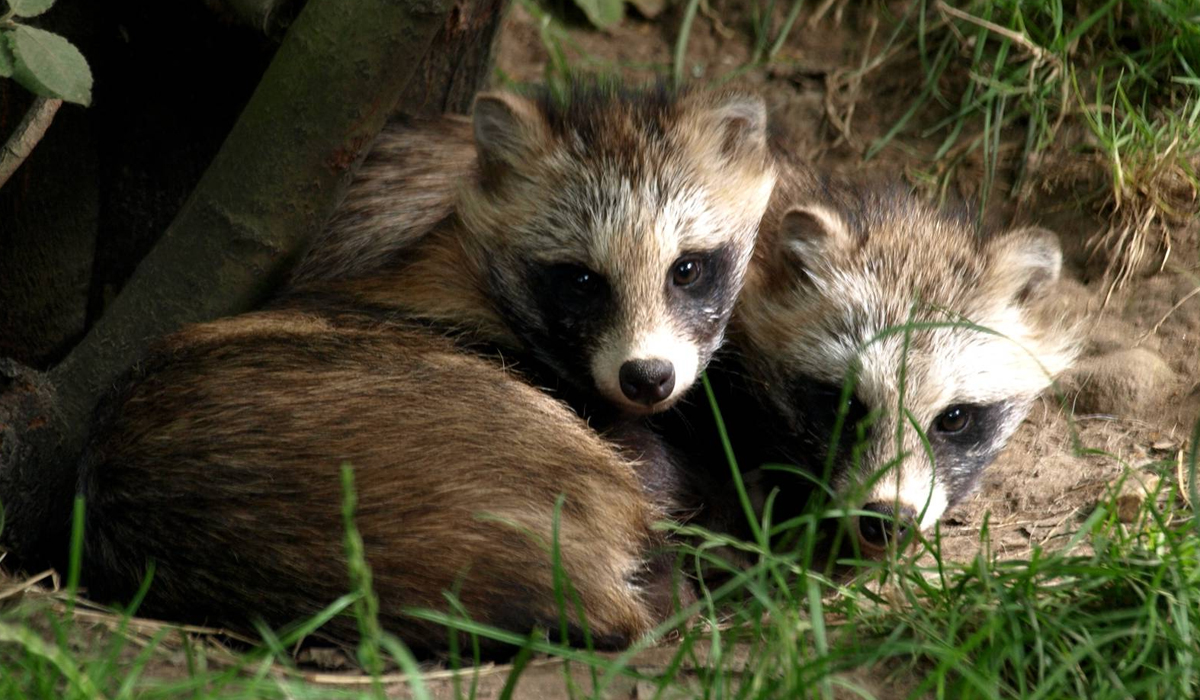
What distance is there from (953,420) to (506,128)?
1932 mm

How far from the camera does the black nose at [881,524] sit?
4071 mm

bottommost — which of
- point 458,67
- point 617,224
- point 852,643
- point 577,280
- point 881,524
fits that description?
point 852,643

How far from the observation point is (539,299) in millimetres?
4484

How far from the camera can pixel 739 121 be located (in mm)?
4828

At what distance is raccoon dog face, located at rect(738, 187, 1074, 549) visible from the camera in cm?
434

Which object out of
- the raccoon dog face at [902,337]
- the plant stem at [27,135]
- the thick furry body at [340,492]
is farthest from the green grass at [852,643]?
the plant stem at [27,135]

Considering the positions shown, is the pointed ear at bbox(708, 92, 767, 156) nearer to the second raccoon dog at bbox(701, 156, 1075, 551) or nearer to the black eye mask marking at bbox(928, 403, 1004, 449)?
the second raccoon dog at bbox(701, 156, 1075, 551)

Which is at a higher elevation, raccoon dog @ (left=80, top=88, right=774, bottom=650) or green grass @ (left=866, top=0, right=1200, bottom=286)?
green grass @ (left=866, top=0, right=1200, bottom=286)

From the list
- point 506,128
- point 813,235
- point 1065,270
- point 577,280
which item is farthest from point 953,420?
point 506,128

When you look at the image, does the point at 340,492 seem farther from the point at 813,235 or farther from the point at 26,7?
the point at 813,235

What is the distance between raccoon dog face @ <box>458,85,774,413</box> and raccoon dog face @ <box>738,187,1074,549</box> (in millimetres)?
261

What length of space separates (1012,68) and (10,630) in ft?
16.4

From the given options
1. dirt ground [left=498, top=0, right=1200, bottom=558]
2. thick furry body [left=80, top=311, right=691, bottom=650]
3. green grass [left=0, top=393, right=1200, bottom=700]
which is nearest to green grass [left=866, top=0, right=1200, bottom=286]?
dirt ground [left=498, top=0, right=1200, bottom=558]

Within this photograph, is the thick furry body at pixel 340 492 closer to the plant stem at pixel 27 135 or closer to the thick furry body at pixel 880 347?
the thick furry body at pixel 880 347
